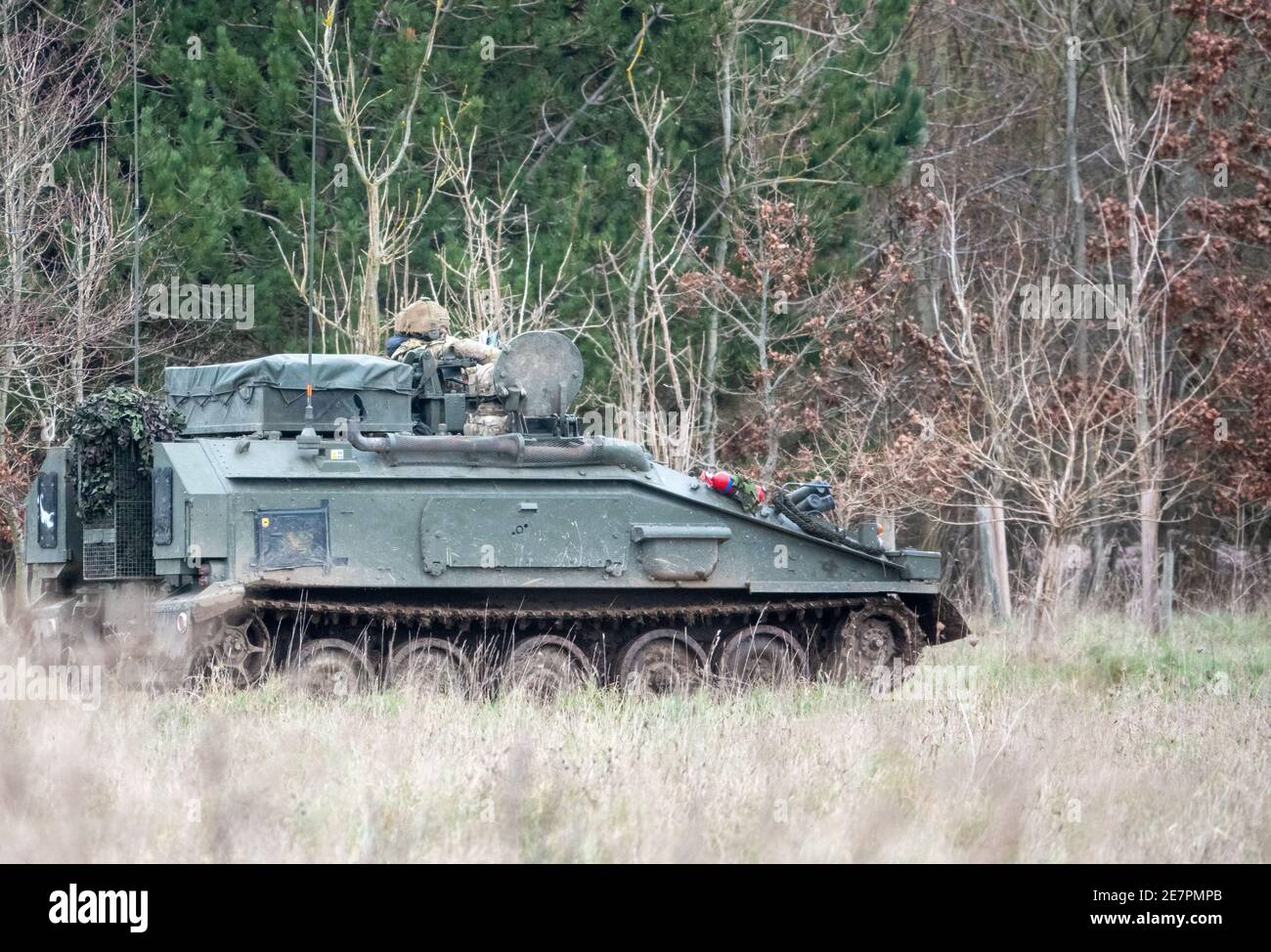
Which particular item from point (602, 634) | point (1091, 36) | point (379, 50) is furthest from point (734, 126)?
point (602, 634)

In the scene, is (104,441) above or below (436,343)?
below

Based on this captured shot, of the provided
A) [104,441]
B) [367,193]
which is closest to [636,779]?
[104,441]

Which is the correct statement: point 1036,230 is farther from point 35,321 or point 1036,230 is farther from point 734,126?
point 35,321

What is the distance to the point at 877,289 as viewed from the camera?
2042 centimetres

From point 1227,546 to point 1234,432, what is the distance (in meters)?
2.10

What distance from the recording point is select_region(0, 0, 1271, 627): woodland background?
17.5 m

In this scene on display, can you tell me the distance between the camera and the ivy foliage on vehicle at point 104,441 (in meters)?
11.5

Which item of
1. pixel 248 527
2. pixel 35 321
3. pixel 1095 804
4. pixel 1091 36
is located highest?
pixel 1091 36
